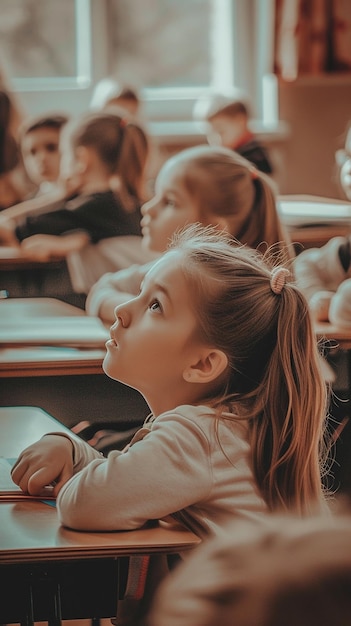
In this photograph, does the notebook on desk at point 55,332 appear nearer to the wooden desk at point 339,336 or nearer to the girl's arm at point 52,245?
the wooden desk at point 339,336

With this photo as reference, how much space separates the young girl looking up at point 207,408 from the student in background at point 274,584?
74cm

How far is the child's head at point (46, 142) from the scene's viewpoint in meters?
4.77

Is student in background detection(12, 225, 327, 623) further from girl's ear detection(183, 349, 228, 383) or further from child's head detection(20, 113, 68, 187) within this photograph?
child's head detection(20, 113, 68, 187)

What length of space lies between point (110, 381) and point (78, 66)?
4.06 meters

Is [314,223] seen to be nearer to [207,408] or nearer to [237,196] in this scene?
[237,196]

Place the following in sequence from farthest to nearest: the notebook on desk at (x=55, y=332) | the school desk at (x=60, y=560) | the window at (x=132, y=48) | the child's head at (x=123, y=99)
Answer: the window at (x=132, y=48) < the child's head at (x=123, y=99) < the notebook on desk at (x=55, y=332) < the school desk at (x=60, y=560)

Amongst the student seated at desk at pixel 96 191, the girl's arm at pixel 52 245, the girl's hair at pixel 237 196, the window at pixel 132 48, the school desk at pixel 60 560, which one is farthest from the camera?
the window at pixel 132 48

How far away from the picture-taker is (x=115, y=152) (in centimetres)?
384

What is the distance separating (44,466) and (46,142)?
365 centimetres

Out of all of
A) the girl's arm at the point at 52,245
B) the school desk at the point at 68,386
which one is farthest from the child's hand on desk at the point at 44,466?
the girl's arm at the point at 52,245

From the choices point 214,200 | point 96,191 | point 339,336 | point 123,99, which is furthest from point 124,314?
point 123,99

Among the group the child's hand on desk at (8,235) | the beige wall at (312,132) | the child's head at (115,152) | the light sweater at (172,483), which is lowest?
the beige wall at (312,132)

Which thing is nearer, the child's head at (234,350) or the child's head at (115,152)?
the child's head at (234,350)

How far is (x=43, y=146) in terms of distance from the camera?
15.7 ft
